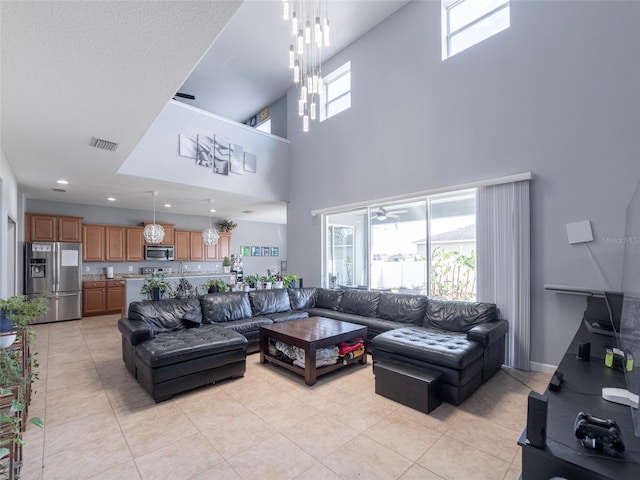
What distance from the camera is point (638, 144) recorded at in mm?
3012

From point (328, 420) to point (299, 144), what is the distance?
5.87 meters

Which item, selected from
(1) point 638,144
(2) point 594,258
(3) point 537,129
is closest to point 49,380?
(2) point 594,258

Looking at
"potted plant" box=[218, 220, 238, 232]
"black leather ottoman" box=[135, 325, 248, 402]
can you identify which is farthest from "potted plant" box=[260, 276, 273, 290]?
"potted plant" box=[218, 220, 238, 232]

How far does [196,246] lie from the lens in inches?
351

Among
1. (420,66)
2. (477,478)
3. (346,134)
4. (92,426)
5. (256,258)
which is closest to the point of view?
(477,478)

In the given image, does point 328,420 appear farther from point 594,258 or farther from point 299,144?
point 299,144

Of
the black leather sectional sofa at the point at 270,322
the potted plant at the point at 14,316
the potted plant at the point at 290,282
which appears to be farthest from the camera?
the potted plant at the point at 290,282

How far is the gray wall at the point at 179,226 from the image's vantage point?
283 inches

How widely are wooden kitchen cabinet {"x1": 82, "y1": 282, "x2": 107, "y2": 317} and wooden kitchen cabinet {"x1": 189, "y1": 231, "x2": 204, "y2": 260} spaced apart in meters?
2.30

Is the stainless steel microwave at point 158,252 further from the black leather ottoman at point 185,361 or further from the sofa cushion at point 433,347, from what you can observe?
the sofa cushion at point 433,347

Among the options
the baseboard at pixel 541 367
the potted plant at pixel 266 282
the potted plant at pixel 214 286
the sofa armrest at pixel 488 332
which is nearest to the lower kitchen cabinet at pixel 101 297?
the potted plant at pixel 214 286

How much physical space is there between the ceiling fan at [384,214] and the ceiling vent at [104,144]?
4116mm

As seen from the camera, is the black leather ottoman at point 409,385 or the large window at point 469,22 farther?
the large window at point 469,22

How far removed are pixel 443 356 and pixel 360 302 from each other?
2293 millimetres
